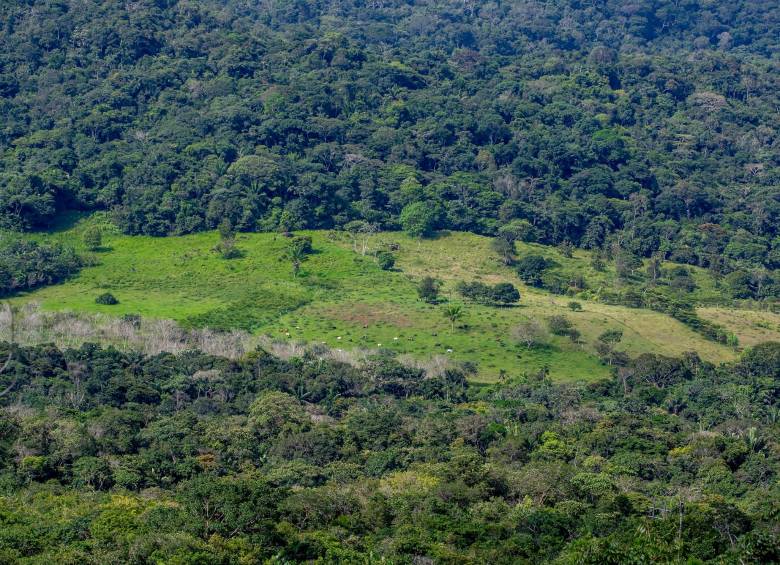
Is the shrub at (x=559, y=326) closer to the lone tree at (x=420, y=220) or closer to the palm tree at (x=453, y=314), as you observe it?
the palm tree at (x=453, y=314)

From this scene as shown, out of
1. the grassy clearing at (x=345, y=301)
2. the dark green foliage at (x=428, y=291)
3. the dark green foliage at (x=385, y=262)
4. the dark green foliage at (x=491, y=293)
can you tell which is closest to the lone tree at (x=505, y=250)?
the grassy clearing at (x=345, y=301)

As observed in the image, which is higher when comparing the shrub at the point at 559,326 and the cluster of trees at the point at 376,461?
the cluster of trees at the point at 376,461

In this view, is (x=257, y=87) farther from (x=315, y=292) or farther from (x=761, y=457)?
(x=761, y=457)

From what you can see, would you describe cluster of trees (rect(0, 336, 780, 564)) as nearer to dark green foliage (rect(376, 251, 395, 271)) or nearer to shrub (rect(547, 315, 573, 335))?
shrub (rect(547, 315, 573, 335))

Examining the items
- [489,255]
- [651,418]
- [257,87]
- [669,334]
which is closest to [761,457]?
[651,418]

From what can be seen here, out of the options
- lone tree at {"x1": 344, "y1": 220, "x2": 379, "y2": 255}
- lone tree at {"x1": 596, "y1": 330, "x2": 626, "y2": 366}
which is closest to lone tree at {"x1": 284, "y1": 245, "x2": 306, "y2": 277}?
lone tree at {"x1": 344, "y1": 220, "x2": 379, "y2": 255}

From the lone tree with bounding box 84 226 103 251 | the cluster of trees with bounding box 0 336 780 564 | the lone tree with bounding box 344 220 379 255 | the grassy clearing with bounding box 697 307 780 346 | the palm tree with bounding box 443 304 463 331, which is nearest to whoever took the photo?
the cluster of trees with bounding box 0 336 780 564
